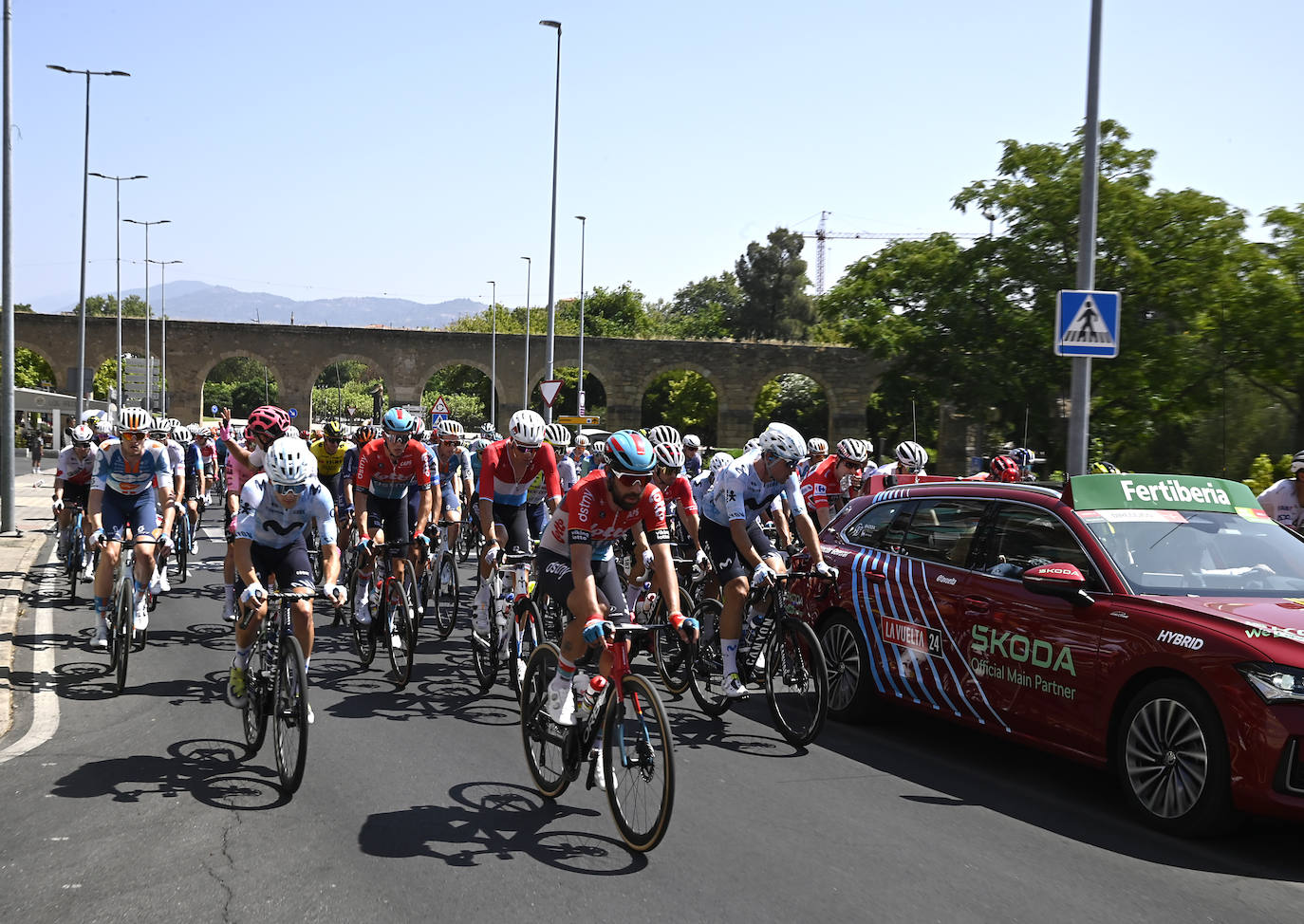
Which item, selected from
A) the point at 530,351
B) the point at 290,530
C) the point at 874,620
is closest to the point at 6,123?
the point at 290,530

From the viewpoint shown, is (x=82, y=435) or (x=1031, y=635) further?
(x=82, y=435)

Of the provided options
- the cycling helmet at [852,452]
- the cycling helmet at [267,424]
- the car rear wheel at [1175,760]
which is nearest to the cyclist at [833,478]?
the cycling helmet at [852,452]

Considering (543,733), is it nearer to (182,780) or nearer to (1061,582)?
(182,780)

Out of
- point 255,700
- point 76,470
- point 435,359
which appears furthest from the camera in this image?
point 435,359

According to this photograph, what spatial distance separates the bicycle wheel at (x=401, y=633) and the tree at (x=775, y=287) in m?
98.8

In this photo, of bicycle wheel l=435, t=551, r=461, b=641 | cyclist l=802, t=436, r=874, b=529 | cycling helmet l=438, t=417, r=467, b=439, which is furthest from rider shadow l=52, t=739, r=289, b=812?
cyclist l=802, t=436, r=874, b=529

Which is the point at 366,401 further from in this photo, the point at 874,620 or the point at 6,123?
the point at 874,620

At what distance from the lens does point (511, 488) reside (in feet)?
34.0

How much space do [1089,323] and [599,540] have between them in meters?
6.59

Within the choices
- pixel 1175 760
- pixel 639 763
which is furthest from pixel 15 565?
pixel 1175 760

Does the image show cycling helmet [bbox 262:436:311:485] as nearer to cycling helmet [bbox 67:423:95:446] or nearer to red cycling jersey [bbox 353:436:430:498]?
red cycling jersey [bbox 353:436:430:498]

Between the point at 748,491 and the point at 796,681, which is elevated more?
the point at 748,491

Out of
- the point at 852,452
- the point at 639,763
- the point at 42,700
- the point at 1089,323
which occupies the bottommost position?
the point at 42,700

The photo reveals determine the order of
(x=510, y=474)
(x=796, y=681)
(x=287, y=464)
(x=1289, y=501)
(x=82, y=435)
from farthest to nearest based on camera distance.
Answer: (x=82, y=435) < (x=510, y=474) < (x=1289, y=501) < (x=796, y=681) < (x=287, y=464)
